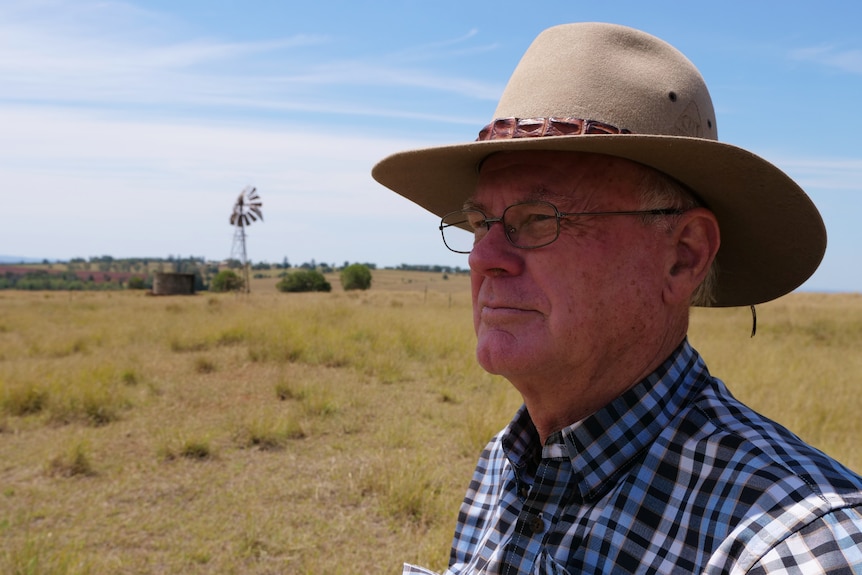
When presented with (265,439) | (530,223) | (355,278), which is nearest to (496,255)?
(530,223)

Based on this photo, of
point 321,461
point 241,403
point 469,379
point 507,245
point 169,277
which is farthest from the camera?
point 169,277

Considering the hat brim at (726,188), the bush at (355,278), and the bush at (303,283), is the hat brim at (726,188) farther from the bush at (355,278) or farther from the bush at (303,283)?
the bush at (303,283)

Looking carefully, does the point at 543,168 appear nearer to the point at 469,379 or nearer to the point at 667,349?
the point at 667,349

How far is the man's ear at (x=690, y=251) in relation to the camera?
149 cm

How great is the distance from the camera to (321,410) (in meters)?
6.97

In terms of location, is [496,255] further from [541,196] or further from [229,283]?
[229,283]

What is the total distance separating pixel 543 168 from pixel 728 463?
0.76 metres

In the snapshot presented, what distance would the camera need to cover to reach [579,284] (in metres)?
1.43

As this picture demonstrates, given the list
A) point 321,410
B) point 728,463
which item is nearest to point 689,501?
point 728,463

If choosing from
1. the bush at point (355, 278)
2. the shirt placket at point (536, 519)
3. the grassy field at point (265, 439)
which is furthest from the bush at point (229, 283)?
the shirt placket at point (536, 519)

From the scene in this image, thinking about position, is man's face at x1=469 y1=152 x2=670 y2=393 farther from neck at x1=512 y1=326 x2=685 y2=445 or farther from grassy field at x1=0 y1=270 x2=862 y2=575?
grassy field at x1=0 y1=270 x2=862 y2=575

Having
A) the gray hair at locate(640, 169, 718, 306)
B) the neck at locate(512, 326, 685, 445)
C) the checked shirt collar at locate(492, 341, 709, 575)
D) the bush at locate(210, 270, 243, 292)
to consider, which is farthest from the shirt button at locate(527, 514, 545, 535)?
the bush at locate(210, 270, 243, 292)

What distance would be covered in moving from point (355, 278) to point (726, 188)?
57705mm

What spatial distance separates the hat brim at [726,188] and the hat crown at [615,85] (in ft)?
A: 0.31
